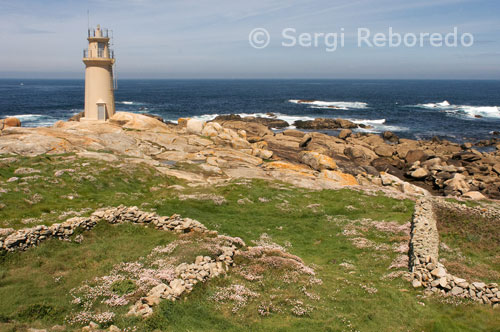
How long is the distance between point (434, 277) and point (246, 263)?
9.65 m

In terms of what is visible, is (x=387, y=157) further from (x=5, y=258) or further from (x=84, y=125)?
(x=5, y=258)

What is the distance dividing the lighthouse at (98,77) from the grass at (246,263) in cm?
2304

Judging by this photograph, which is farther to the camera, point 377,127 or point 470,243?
point 377,127

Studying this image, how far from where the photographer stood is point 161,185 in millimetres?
34875

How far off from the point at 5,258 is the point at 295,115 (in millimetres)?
124843

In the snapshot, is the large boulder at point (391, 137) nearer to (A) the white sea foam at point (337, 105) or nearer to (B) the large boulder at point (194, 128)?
(B) the large boulder at point (194, 128)

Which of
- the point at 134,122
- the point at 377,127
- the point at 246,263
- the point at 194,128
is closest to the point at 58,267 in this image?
the point at 246,263

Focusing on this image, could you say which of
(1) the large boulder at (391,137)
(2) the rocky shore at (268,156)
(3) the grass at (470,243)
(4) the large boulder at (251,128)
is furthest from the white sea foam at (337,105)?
(3) the grass at (470,243)

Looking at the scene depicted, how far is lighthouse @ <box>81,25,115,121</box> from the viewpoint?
5300cm

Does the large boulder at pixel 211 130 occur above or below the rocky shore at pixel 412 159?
above

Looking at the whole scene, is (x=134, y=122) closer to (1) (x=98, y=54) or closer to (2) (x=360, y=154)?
(1) (x=98, y=54)

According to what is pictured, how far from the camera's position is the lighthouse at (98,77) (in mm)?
53000

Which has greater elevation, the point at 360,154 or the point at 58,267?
the point at 360,154

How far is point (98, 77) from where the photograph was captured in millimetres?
53688
